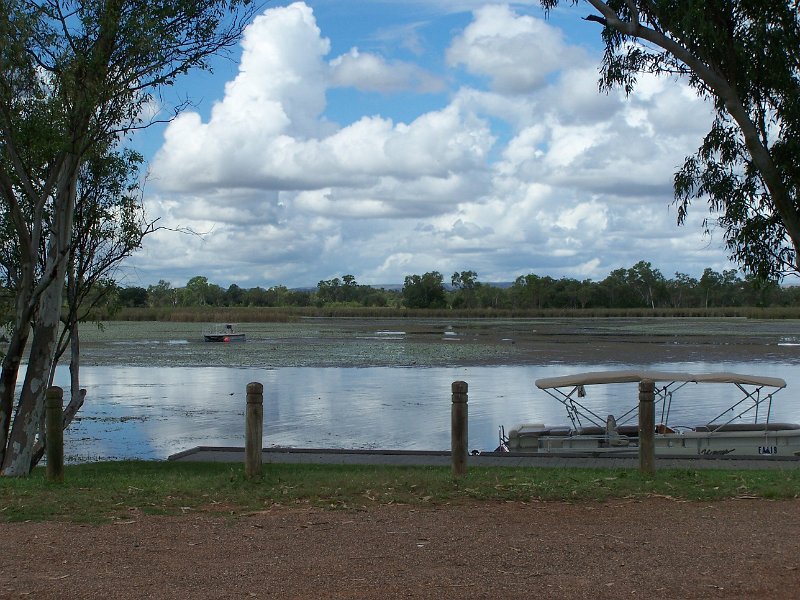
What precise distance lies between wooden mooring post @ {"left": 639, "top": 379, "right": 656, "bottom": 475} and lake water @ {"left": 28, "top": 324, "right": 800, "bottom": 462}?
326 inches

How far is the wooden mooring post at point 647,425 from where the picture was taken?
10070mm

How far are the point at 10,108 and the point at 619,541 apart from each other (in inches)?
401

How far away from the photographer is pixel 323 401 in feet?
86.2

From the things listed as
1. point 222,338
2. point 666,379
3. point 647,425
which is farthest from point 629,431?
point 222,338

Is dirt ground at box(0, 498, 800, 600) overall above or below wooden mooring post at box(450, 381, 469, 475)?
below

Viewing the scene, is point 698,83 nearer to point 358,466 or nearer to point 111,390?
point 358,466

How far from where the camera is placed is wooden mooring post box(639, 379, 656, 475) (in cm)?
1007

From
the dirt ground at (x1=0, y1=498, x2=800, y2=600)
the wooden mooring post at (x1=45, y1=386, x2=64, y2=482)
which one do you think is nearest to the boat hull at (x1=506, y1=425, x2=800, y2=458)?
the dirt ground at (x1=0, y1=498, x2=800, y2=600)

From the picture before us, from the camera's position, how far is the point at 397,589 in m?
5.83

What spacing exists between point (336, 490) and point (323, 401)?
56.2 feet

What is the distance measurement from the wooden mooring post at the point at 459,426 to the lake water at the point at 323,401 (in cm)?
807

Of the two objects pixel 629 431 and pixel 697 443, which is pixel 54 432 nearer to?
pixel 697 443

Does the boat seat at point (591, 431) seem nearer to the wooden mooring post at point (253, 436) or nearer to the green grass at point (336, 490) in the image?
the green grass at point (336, 490)

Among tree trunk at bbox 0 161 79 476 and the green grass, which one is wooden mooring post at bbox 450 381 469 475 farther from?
tree trunk at bbox 0 161 79 476
